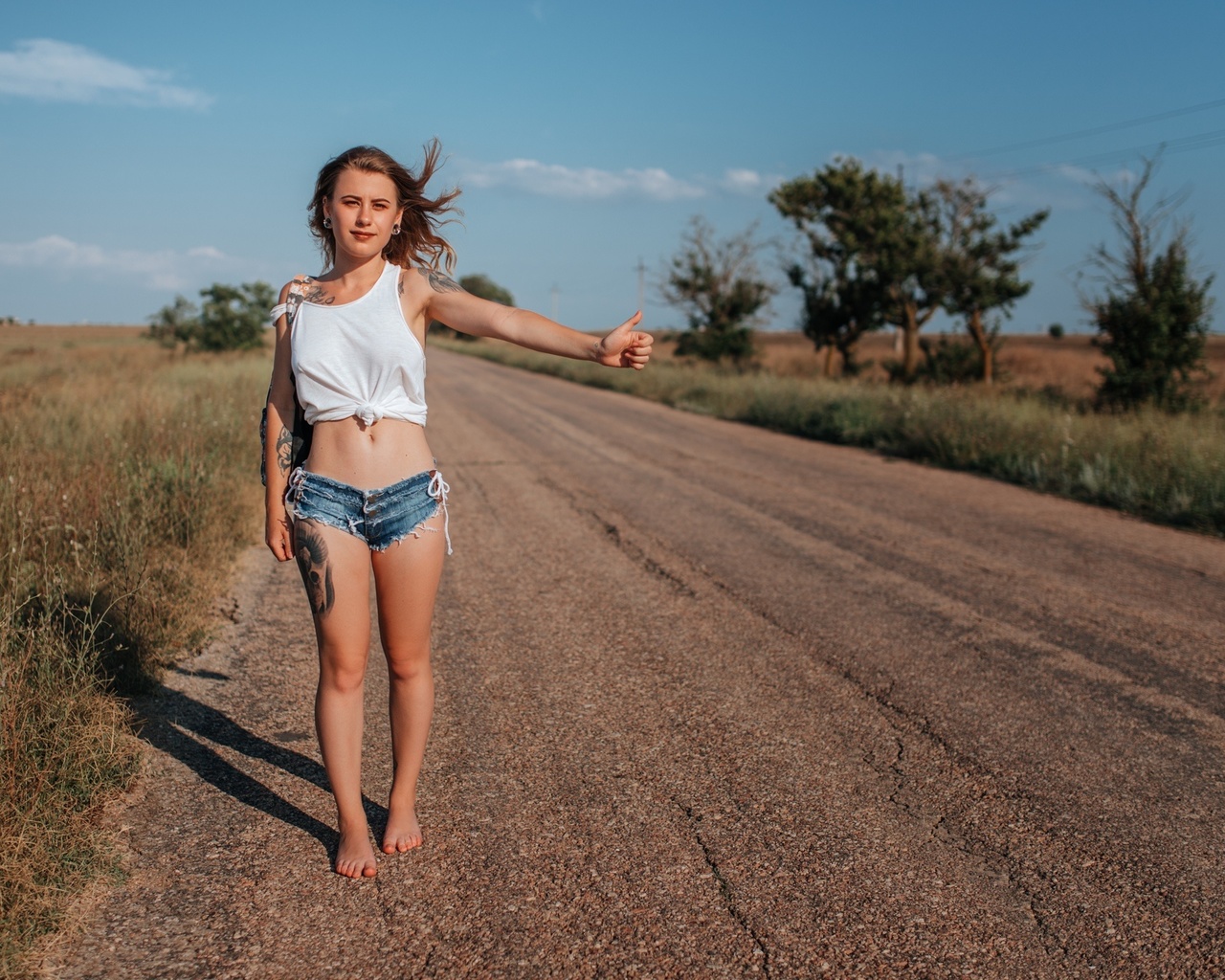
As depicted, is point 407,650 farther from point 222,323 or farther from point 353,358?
point 222,323

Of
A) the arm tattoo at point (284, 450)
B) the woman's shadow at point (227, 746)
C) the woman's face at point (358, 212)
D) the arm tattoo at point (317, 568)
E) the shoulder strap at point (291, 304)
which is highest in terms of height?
the woman's face at point (358, 212)

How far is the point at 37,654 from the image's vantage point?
3.82 metres

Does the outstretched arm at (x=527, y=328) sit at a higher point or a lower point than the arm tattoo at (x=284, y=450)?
higher

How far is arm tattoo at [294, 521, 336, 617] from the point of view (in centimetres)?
282

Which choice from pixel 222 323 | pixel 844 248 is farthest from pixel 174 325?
pixel 844 248

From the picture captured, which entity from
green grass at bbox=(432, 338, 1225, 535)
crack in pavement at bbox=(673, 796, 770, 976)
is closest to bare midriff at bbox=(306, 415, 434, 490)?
crack in pavement at bbox=(673, 796, 770, 976)

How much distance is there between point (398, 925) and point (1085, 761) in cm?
260

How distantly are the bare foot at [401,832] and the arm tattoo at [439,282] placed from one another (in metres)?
1.55

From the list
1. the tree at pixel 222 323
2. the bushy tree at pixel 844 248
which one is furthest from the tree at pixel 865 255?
the tree at pixel 222 323

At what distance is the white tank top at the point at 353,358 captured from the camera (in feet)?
9.25

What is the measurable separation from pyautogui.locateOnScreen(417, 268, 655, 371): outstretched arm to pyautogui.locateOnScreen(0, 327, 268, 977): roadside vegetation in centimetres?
180

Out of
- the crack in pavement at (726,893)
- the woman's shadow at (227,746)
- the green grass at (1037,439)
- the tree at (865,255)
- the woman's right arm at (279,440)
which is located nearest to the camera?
the crack in pavement at (726,893)

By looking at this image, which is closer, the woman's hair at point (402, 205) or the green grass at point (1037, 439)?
the woman's hair at point (402, 205)

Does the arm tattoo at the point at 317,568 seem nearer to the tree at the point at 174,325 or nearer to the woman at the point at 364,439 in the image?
the woman at the point at 364,439
